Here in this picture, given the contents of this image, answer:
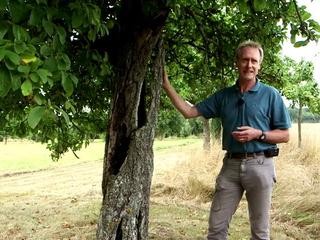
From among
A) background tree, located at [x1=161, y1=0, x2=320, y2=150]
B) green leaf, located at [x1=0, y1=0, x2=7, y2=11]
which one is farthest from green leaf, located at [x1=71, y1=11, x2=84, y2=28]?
background tree, located at [x1=161, y1=0, x2=320, y2=150]

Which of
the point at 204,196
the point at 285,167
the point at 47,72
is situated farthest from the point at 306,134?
the point at 47,72

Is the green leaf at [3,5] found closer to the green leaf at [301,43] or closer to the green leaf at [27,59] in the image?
the green leaf at [27,59]

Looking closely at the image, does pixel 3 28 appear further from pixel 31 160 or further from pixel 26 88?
pixel 31 160

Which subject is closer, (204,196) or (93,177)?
(204,196)

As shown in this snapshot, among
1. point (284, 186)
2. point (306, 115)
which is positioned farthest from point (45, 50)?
point (306, 115)

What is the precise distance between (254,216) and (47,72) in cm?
259

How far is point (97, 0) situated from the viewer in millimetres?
4590

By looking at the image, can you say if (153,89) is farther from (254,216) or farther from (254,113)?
(254,216)

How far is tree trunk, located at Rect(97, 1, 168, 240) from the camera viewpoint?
470 centimetres

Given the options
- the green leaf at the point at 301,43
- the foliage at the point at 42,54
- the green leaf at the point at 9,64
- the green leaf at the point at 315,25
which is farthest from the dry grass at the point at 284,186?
the green leaf at the point at 9,64

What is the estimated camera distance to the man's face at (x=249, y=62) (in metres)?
4.27

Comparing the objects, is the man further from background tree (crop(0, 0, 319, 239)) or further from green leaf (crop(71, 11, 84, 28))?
green leaf (crop(71, 11, 84, 28))

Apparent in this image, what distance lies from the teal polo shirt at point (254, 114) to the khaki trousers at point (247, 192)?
0.41 ft

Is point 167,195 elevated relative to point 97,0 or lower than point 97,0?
lower
